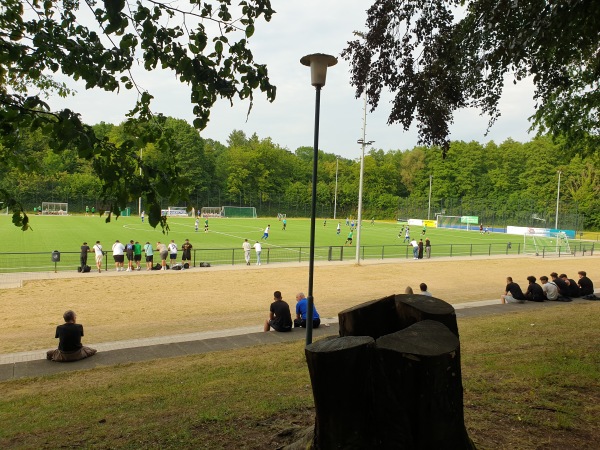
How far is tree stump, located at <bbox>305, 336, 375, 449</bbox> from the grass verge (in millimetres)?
1223

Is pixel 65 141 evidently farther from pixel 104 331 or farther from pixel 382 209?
pixel 382 209

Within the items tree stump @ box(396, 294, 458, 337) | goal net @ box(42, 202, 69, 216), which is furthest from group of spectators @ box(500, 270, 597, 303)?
goal net @ box(42, 202, 69, 216)

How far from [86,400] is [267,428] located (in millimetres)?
3008

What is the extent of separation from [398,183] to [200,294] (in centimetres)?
9455

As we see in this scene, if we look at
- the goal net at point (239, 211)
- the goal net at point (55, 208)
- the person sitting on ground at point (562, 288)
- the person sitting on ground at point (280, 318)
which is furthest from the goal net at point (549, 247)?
the goal net at point (55, 208)

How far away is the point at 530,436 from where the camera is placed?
13.1ft

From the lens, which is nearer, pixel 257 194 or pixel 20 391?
pixel 20 391

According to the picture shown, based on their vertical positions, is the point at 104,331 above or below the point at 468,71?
below

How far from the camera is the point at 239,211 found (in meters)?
92.0

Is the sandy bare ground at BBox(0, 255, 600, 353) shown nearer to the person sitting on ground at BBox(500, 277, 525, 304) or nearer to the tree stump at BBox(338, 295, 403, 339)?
the person sitting on ground at BBox(500, 277, 525, 304)

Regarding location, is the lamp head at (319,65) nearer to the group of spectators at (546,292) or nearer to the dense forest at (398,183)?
the group of spectators at (546,292)

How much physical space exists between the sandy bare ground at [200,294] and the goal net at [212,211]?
62639mm

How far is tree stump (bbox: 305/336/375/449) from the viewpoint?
271cm

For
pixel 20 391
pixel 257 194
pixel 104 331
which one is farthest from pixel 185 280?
pixel 257 194
